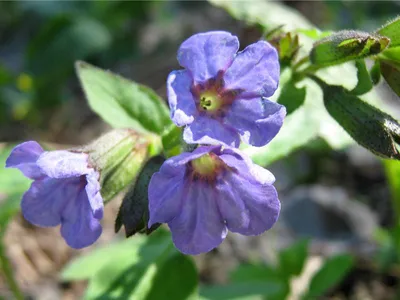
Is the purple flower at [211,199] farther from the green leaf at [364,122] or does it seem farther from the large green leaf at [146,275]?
the large green leaf at [146,275]

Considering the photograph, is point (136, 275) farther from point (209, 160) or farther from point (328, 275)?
point (328, 275)

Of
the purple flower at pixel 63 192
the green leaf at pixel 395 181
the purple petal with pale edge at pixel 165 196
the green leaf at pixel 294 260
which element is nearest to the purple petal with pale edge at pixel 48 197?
the purple flower at pixel 63 192

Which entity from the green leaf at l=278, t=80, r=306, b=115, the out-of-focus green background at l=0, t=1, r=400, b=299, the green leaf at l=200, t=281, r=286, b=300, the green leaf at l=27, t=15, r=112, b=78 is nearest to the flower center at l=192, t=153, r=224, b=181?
the green leaf at l=278, t=80, r=306, b=115

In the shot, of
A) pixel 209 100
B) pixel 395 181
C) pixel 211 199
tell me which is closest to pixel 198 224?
pixel 211 199

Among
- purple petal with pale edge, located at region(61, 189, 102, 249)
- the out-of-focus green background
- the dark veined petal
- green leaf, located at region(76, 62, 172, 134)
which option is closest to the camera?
the dark veined petal

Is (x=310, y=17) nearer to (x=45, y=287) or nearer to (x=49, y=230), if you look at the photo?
(x=49, y=230)

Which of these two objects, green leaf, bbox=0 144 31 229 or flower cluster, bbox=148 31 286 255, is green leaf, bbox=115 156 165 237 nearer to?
flower cluster, bbox=148 31 286 255
